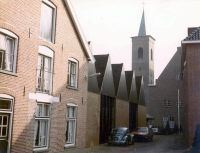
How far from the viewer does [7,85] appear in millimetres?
11266

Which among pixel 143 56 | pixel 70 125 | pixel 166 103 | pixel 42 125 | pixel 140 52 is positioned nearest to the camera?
pixel 42 125

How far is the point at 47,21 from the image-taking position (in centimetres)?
1445

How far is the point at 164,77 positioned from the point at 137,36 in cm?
2043

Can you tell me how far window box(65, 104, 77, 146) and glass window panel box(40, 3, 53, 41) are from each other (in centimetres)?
412

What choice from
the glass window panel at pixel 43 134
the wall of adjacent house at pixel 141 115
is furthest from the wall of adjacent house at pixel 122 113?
the glass window panel at pixel 43 134

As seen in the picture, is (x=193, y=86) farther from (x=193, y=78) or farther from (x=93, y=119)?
(x=93, y=119)

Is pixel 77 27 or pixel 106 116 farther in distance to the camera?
pixel 106 116

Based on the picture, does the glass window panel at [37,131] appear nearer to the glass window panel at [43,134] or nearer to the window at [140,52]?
the glass window panel at [43,134]

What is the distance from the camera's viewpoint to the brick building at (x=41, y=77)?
1143cm

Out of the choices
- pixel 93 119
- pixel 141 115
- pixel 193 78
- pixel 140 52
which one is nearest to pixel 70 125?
pixel 93 119

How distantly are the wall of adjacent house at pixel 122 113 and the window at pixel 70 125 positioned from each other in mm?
12393

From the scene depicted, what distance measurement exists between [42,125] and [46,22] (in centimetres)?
530

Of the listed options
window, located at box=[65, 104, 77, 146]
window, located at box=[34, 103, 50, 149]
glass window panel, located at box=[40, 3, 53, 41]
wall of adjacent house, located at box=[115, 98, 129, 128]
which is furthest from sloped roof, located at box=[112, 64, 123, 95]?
window, located at box=[34, 103, 50, 149]

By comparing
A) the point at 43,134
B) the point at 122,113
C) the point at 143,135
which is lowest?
the point at 143,135
